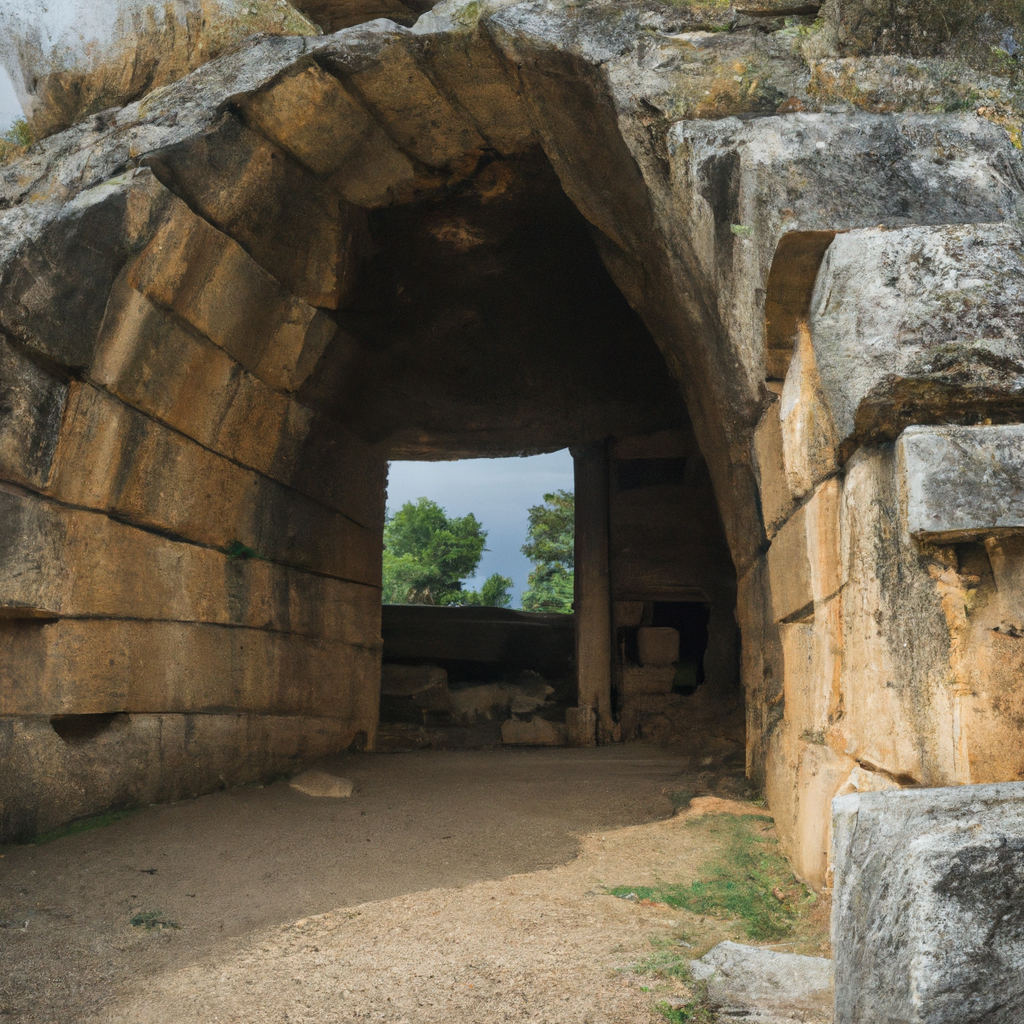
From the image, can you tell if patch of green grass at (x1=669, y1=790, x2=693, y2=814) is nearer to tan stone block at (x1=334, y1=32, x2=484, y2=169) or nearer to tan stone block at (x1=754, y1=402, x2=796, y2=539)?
tan stone block at (x1=754, y1=402, x2=796, y2=539)

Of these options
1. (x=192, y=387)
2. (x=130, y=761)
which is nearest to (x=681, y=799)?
(x=130, y=761)

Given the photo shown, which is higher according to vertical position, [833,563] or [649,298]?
[649,298]

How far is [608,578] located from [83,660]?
4.76 metres

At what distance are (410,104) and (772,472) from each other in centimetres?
281

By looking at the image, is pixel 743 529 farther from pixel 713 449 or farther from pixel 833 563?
pixel 833 563

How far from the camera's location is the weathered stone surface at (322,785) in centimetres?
498

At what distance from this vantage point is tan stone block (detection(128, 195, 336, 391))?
168 inches

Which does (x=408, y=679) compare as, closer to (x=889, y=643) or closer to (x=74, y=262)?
(x=74, y=262)

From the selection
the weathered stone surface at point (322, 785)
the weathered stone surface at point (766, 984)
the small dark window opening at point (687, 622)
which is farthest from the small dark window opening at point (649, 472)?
the weathered stone surface at point (766, 984)

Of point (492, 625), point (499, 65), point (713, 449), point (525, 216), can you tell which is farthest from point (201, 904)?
point (492, 625)

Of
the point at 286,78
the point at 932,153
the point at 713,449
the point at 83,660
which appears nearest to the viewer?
the point at 932,153

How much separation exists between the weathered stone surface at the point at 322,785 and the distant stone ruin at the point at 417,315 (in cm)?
24

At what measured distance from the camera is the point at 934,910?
1589mm

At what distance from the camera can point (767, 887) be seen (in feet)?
10.9
